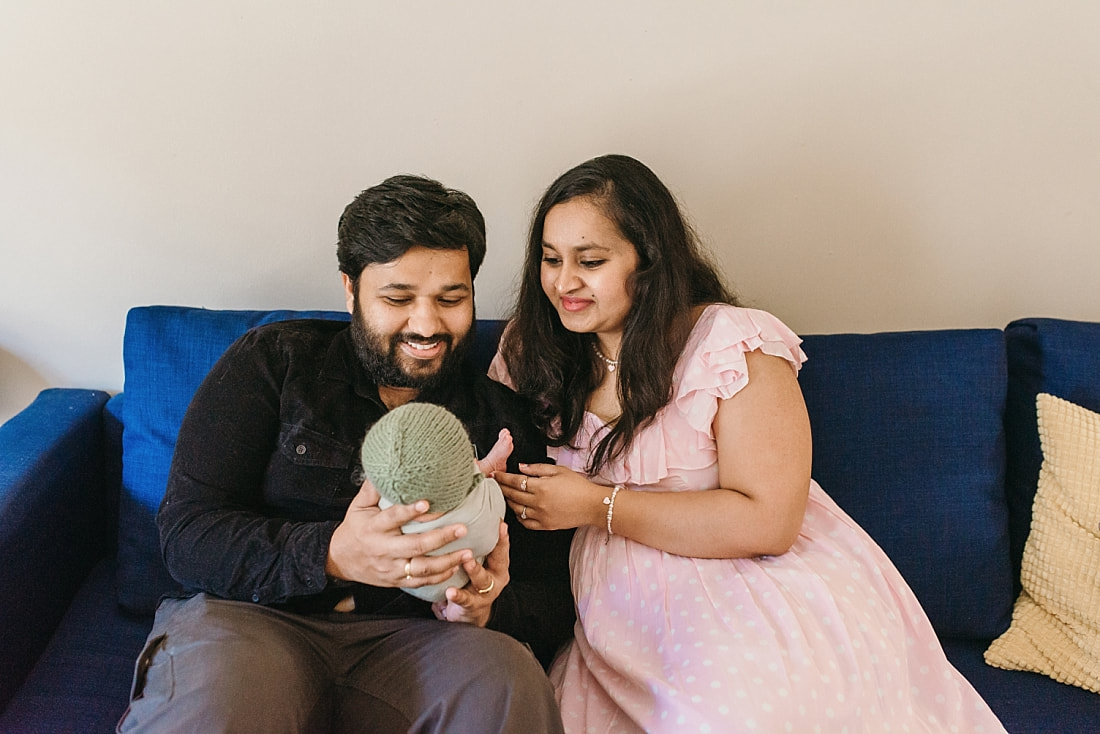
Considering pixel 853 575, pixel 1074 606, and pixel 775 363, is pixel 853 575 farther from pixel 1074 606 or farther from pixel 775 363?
pixel 1074 606

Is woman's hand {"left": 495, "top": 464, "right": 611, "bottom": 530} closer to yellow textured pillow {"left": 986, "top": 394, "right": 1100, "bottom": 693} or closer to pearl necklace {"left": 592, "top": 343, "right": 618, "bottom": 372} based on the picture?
pearl necklace {"left": 592, "top": 343, "right": 618, "bottom": 372}

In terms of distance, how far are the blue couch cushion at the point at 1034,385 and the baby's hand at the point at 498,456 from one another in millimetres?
1072

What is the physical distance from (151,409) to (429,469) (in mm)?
839

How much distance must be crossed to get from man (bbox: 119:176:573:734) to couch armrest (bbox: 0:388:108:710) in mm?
266

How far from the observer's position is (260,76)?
1.75 meters

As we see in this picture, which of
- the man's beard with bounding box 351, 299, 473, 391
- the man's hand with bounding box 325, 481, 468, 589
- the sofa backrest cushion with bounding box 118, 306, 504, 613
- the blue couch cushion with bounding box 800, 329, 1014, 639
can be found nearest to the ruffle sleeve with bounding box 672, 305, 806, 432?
the blue couch cushion with bounding box 800, 329, 1014, 639

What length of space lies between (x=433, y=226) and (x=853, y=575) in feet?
2.92

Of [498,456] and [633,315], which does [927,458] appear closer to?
[633,315]

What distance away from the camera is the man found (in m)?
1.17

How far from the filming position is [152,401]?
1.66m

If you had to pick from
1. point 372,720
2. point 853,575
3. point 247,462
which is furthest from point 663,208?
point 372,720

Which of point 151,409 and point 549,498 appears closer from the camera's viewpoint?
point 549,498

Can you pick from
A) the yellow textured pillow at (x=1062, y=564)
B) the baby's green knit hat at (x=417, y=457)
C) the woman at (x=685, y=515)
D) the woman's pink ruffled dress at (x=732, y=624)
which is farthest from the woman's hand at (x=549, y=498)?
the yellow textured pillow at (x=1062, y=564)

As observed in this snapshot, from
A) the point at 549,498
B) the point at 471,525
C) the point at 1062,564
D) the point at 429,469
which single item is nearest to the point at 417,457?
the point at 429,469
